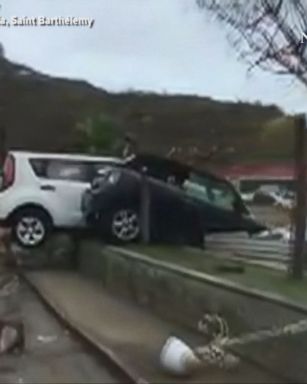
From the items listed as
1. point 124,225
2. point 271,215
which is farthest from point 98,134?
point 271,215

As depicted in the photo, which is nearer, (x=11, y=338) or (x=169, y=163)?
(x=11, y=338)

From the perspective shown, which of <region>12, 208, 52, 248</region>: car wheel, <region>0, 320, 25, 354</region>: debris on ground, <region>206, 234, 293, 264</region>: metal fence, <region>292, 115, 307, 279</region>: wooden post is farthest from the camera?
<region>12, 208, 52, 248</region>: car wheel

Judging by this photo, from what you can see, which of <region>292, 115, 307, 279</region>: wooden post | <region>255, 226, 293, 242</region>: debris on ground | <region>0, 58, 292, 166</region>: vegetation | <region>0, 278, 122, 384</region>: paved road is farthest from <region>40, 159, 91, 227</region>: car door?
<region>292, 115, 307, 279</region>: wooden post

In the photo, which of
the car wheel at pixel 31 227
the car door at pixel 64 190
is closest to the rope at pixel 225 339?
the car wheel at pixel 31 227

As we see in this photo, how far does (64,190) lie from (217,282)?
7.96 metres

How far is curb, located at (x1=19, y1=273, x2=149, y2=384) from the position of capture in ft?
28.8

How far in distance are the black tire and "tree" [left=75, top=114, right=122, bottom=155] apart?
5325 millimetres

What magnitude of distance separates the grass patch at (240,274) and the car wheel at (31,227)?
6.11 ft

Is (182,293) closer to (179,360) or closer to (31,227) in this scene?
(179,360)

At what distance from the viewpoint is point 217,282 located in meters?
10.5

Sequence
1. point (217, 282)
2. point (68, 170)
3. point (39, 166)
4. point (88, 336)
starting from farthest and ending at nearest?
point (68, 170), point (39, 166), point (88, 336), point (217, 282)

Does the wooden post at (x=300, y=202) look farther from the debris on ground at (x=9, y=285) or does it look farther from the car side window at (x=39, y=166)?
the car side window at (x=39, y=166)

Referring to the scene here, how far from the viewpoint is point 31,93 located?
23.7 m

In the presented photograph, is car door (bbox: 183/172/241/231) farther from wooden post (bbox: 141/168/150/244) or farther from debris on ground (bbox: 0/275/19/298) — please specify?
debris on ground (bbox: 0/275/19/298)
